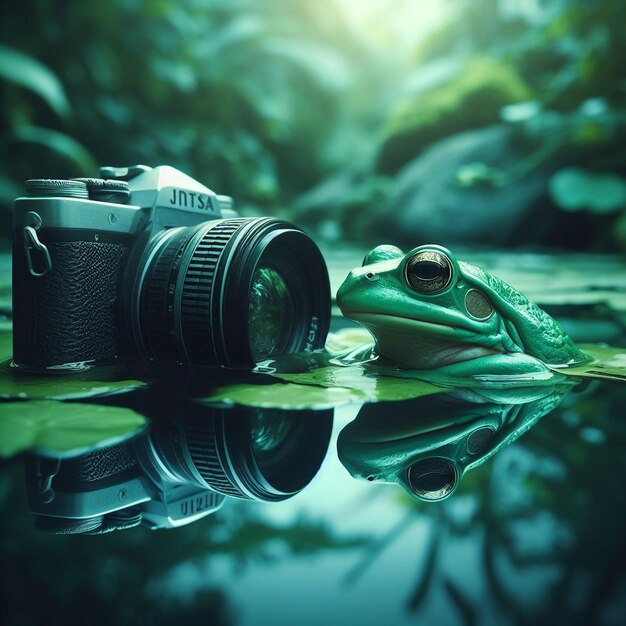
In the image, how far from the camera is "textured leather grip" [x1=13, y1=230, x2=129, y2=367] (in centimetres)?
103

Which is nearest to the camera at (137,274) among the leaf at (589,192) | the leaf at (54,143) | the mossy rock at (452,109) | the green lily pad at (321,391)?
the green lily pad at (321,391)

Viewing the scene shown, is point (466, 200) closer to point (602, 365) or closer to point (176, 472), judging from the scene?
point (602, 365)

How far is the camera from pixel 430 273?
1046 millimetres

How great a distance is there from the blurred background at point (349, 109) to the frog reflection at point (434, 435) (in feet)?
8.02

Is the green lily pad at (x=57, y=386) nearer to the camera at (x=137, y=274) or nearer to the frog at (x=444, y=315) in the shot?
the camera at (x=137, y=274)

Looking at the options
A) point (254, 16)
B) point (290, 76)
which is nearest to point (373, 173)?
point (290, 76)

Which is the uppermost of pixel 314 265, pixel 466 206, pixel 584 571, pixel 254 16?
pixel 254 16

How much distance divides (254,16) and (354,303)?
580 centimetres

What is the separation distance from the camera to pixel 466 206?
411 cm

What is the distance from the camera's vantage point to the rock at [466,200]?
4000 millimetres

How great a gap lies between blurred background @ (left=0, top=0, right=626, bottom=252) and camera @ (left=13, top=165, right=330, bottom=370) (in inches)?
89.6

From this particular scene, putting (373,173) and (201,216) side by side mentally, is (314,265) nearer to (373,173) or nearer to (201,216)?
(201,216)

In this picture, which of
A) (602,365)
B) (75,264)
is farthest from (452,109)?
(75,264)

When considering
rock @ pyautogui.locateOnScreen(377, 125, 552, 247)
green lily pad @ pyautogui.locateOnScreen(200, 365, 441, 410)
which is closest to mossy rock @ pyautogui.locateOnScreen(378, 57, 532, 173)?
rock @ pyautogui.locateOnScreen(377, 125, 552, 247)
